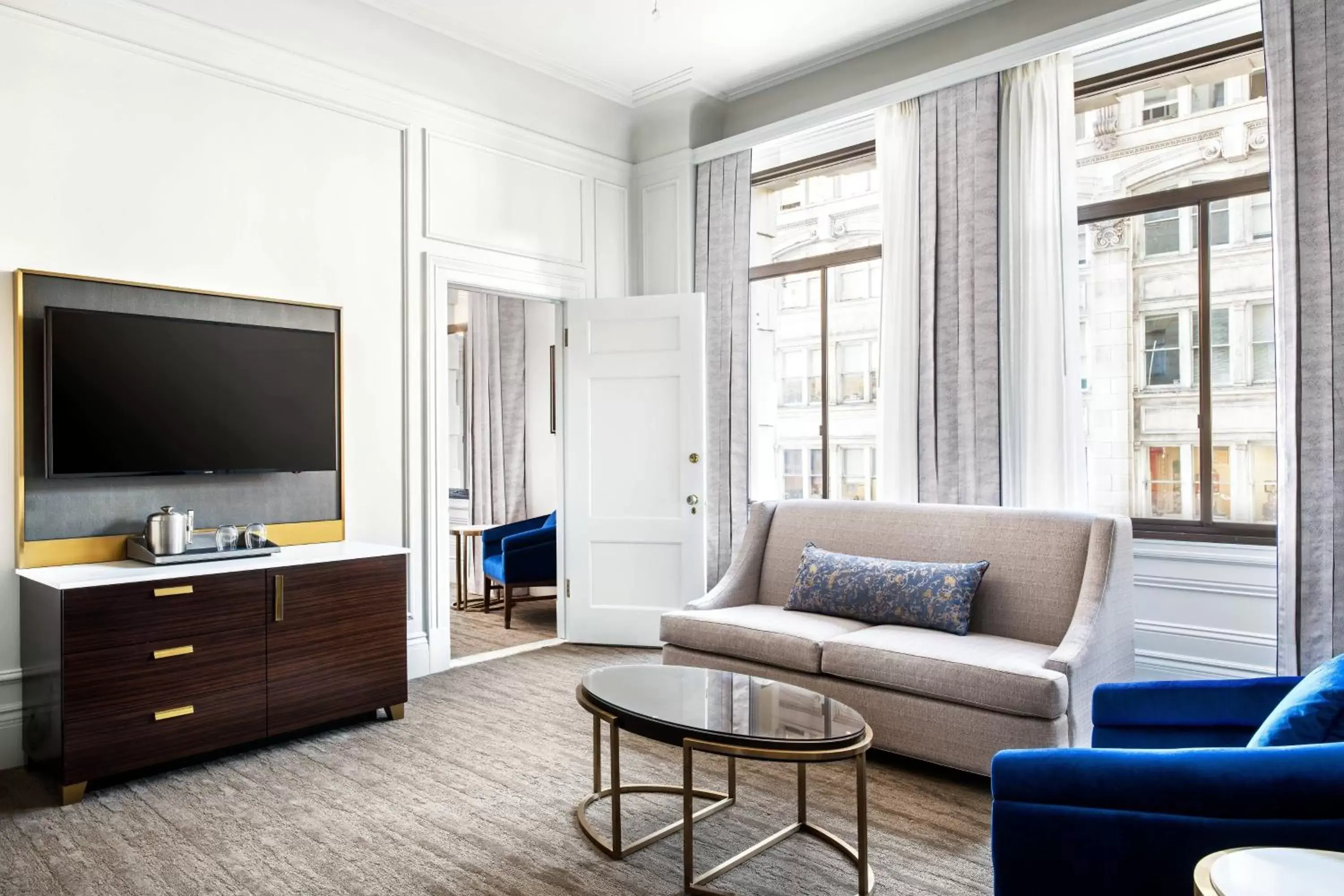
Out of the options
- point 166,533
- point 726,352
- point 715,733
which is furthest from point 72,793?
point 726,352

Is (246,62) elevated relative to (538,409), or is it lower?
elevated

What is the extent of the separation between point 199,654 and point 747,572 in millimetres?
2208

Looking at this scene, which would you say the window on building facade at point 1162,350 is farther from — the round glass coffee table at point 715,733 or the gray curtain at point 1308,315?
the round glass coffee table at point 715,733

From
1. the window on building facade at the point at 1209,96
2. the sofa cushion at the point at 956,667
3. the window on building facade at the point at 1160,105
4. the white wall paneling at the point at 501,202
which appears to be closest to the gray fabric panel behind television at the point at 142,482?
the white wall paneling at the point at 501,202

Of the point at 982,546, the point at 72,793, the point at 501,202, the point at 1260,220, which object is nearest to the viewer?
the point at 72,793

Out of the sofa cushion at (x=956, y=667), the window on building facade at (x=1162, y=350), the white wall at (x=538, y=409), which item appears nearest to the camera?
the sofa cushion at (x=956, y=667)

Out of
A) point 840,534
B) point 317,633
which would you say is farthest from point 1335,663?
point 317,633

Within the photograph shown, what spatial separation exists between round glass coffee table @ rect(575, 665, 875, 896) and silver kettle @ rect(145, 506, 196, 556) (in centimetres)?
165

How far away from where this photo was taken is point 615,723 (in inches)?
90.8

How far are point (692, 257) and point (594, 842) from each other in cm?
355

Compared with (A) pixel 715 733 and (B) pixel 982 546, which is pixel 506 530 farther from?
(A) pixel 715 733

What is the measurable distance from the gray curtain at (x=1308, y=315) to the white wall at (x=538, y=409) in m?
4.57

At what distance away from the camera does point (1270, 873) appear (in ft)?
3.64

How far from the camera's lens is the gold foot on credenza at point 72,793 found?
2.70 m
